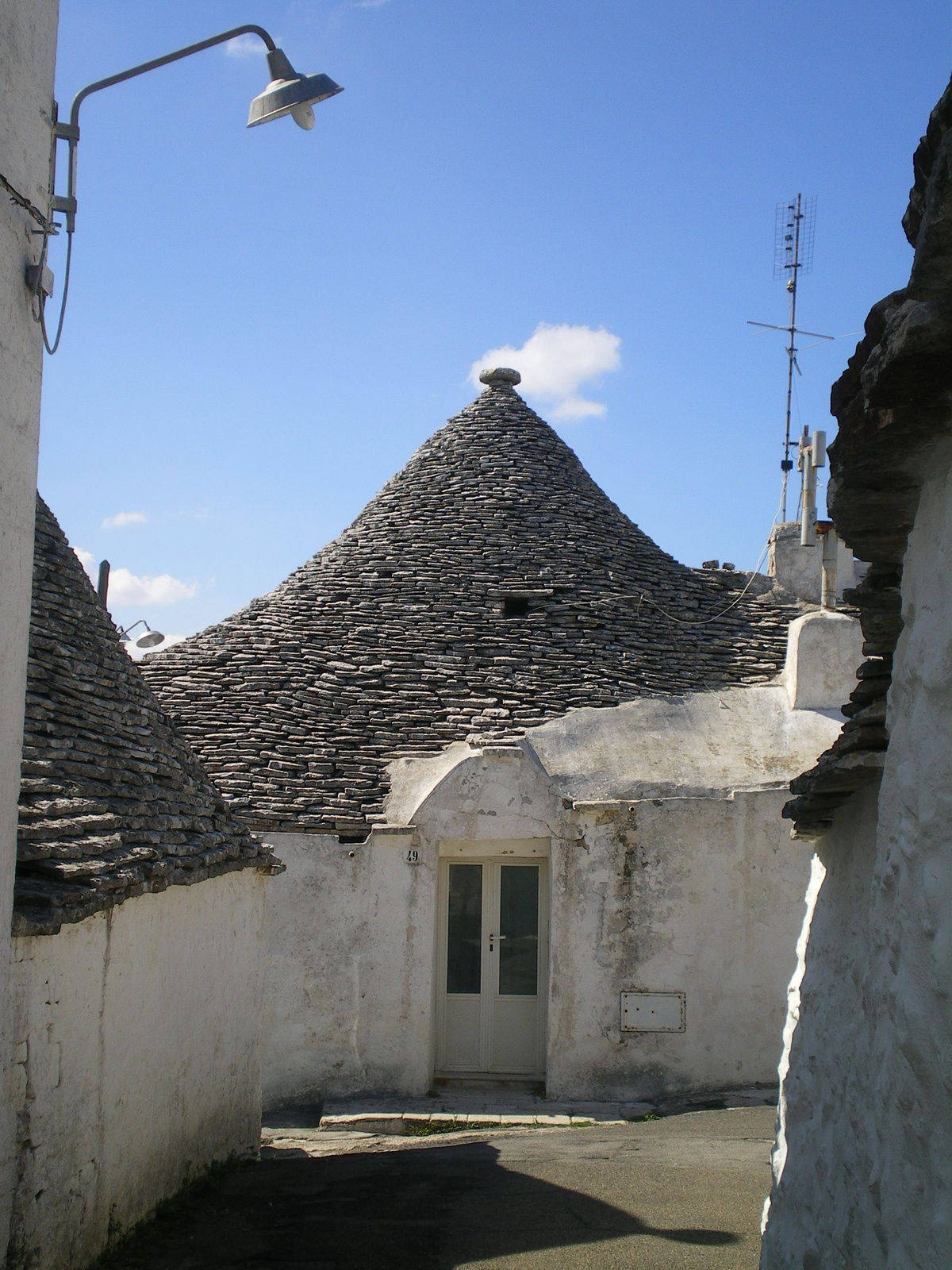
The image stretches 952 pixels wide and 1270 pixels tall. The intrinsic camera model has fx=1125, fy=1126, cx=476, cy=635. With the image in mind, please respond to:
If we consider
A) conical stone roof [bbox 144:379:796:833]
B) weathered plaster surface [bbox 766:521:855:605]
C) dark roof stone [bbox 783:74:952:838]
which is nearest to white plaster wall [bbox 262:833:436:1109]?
conical stone roof [bbox 144:379:796:833]

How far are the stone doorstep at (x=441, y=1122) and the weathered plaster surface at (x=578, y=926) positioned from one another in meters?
0.64

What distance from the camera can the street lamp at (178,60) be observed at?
4770 mm

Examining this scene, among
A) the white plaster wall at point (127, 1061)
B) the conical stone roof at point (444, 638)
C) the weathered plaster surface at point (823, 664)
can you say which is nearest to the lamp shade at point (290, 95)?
the white plaster wall at point (127, 1061)

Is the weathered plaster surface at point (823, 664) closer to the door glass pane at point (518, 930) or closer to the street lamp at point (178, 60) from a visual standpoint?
the door glass pane at point (518, 930)

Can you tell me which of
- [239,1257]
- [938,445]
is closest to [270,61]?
[938,445]

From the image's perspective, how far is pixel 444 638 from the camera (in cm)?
1295

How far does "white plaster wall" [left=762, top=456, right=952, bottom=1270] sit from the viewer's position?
2793 mm

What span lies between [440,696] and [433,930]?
2613mm

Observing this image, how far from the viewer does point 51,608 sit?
24.9ft

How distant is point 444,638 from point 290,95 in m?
8.37

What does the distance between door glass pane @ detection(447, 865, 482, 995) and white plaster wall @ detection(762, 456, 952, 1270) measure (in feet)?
24.1

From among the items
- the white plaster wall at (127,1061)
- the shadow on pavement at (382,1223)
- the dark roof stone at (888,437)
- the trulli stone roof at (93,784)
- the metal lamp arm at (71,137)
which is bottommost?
the shadow on pavement at (382,1223)

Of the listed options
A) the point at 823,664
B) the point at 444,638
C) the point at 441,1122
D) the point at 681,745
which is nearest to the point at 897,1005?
the point at 441,1122

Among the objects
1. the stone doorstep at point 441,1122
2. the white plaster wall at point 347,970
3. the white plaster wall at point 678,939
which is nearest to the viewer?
the stone doorstep at point 441,1122
